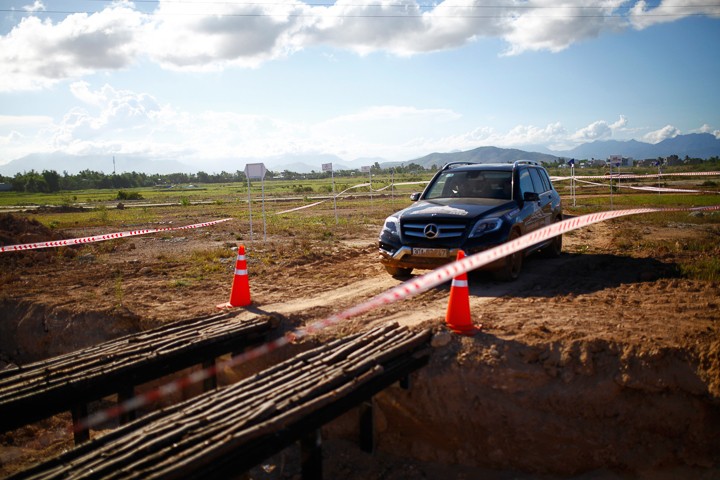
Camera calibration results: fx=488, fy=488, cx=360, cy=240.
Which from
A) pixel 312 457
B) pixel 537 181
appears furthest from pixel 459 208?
pixel 312 457

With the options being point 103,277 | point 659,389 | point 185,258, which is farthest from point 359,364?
point 185,258

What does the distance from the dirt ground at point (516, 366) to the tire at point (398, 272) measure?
0.17 metres

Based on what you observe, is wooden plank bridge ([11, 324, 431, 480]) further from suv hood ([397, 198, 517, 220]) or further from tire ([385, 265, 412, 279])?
tire ([385, 265, 412, 279])

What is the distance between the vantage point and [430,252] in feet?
25.0

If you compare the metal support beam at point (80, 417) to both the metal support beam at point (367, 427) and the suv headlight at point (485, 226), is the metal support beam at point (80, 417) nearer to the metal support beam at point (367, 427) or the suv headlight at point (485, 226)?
the metal support beam at point (367, 427)

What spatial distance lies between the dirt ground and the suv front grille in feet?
2.91

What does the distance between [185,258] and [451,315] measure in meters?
8.49

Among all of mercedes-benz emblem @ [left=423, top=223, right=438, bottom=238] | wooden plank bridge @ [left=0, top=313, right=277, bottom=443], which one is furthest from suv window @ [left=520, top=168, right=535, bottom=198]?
wooden plank bridge @ [left=0, top=313, right=277, bottom=443]

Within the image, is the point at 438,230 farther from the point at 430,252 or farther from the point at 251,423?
the point at 251,423

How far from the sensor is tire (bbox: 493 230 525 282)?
784 cm

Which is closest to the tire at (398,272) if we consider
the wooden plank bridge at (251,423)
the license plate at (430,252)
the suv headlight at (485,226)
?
the license plate at (430,252)

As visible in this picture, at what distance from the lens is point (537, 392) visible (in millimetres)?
4953

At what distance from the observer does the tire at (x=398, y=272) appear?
8.59 meters

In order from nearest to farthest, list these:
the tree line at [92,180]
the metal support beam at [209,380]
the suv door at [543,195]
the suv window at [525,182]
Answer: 1. the metal support beam at [209,380]
2. the suv window at [525,182]
3. the suv door at [543,195]
4. the tree line at [92,180]
